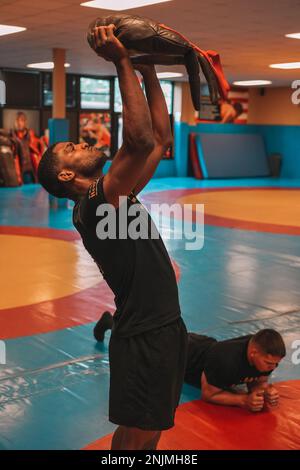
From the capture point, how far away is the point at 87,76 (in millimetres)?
→ 19453

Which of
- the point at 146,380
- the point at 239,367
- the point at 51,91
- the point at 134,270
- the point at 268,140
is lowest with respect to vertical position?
the point at 239,367

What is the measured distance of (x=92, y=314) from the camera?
5902 mm

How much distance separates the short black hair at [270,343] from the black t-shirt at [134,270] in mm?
1381

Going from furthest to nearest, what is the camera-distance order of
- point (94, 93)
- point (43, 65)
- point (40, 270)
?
point (94, 93)
point (43, 65)
point (40, 270)

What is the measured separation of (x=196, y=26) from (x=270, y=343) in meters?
7.44

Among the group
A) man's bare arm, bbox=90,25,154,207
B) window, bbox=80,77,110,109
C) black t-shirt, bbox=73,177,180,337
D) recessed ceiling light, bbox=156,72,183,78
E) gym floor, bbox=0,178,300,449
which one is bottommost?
gym floor, bbox=0,178,300,449

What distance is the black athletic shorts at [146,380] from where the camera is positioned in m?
2.48

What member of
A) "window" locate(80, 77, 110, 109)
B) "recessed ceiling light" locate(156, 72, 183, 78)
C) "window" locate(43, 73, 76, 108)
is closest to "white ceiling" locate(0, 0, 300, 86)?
"recessed ceiling light" locate(156, 72, 183, 78)

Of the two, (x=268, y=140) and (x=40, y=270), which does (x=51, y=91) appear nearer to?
(x=268, y=140)

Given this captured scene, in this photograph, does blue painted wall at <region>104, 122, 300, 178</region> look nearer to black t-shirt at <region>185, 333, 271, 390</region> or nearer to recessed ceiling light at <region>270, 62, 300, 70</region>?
recessed ceiling light at <region>270, 62, 300, 70</region>

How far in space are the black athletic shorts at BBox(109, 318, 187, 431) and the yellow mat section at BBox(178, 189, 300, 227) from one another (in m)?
9.27

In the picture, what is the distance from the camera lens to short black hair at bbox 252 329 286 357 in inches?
147

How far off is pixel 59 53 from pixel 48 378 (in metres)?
10.4

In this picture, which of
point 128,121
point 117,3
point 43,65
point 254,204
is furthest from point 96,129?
point 128,121
